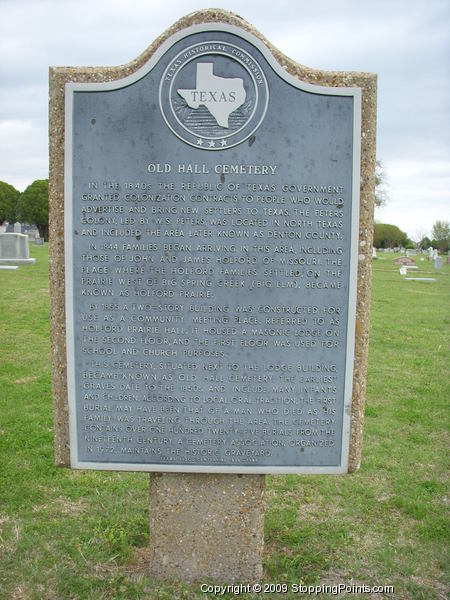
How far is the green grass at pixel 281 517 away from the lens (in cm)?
333

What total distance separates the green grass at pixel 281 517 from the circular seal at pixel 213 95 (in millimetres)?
2630

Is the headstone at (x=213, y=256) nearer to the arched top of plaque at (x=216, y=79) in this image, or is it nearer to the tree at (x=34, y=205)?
the arched top of plaque at (x=216, y=79)

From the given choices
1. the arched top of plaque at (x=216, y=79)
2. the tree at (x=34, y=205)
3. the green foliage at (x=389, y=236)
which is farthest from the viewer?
the green foliage at (x=389, y=236)

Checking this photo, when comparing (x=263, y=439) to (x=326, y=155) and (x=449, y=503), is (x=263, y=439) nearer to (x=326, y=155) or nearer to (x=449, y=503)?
(x=326, y=155)

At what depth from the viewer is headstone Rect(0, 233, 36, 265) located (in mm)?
21031

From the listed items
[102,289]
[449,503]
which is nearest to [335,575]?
[449,503]

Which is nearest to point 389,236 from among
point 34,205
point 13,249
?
point 34,205

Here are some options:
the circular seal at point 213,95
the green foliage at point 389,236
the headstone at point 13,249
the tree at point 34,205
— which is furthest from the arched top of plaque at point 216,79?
the green foliage at point 389,236

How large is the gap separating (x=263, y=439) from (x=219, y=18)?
2.36 m

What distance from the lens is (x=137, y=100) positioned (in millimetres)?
3000

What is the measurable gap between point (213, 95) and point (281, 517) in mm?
2972

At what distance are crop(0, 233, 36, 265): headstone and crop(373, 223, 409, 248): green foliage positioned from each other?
58070 millimetres

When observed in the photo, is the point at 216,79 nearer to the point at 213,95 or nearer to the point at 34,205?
the point at 213,95

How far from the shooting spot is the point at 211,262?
121 inches
